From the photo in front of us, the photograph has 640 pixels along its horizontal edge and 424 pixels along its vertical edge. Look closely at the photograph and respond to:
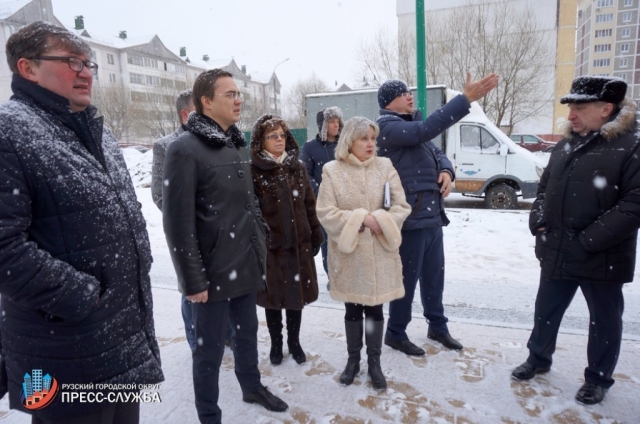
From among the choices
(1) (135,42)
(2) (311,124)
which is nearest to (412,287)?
(2) (311,124)

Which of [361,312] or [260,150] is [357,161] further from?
[361,312]

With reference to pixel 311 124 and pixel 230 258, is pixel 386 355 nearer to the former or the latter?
pixel 230 258

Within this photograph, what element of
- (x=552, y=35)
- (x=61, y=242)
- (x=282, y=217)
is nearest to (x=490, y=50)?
(x=552, y=35)

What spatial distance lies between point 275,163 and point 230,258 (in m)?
1.00

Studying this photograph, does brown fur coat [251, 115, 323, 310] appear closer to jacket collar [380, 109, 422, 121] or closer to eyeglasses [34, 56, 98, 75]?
jacket collar [380, 109, 422, 121]

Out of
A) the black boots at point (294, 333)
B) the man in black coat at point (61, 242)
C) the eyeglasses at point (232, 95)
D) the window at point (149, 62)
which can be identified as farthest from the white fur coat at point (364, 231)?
the window at point (149, 62)

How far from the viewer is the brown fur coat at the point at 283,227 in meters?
3.24

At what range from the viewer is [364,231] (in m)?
2.99

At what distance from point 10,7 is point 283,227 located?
5000 centimetres

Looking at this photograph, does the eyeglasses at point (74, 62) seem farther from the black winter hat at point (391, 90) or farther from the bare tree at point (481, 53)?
the bare tree at point (481, 53)

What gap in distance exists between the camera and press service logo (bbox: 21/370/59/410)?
162cm

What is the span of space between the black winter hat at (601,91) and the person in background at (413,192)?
3.11ft

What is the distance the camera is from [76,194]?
5.29 feet

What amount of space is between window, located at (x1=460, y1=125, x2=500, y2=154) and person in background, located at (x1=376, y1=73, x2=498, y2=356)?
7.18 m
